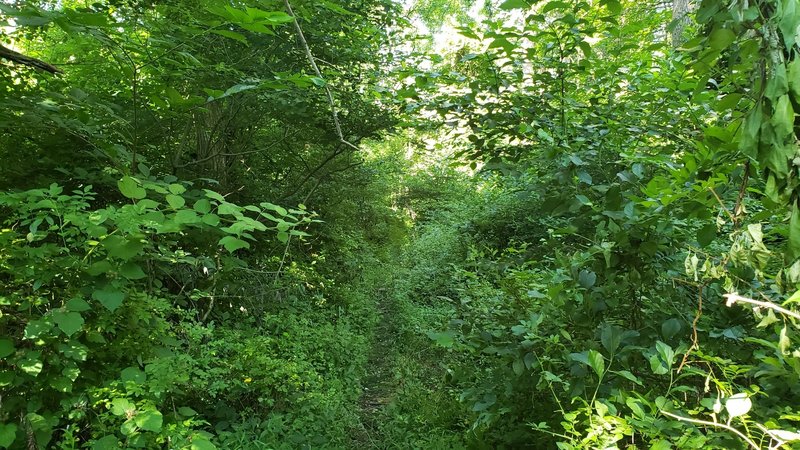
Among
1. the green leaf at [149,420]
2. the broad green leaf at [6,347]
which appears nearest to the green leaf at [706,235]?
the green leaf at [149,420]

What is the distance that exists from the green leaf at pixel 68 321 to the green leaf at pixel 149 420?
0.53 metres

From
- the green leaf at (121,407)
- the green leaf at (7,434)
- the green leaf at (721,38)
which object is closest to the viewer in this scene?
the green leaf at (721,38)

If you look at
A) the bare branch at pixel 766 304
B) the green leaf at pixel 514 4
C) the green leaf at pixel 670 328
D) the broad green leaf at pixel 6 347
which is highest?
the green leaf at pixel 514 4

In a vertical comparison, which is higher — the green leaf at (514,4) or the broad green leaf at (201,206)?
the green leaf at (514,4)

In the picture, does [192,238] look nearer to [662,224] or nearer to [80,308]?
[80,308]

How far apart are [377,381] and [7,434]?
4.98m

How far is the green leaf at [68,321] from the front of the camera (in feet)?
5.99

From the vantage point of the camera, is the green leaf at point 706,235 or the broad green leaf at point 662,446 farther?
the green leaf at point 706,235

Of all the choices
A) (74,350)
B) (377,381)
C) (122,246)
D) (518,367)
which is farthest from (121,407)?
(377,381)

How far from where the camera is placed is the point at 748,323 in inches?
74.0

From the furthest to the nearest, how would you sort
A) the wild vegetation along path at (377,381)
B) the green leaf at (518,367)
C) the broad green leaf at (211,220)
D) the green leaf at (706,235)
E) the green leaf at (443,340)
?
the wild vegetation along path at (377,381) < the green leaf at (443,340) < the green leaf at (518,367) < the broad green leaf at (211,220) < the green leaf at (706,235)

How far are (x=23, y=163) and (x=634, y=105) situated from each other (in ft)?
14.6

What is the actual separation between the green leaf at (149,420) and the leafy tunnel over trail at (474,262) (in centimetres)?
1

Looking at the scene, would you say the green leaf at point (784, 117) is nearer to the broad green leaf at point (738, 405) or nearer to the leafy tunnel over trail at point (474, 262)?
the leafy tunnel over trail at point (474, 262)
